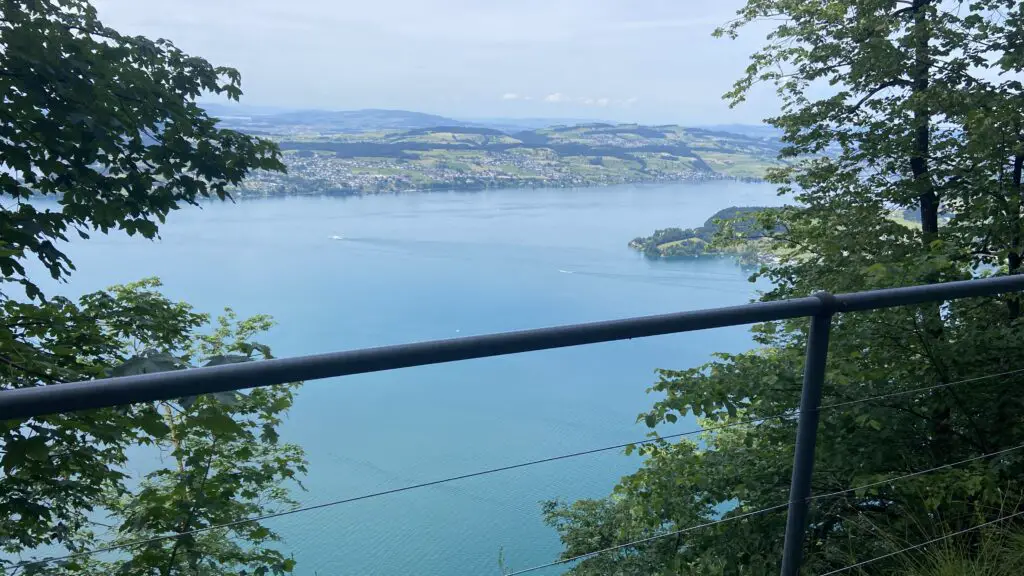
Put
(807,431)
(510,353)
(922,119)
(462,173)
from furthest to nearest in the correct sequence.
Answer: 1. (462,173)
2. (922,119)
3. (807,431)
4. (510,353)

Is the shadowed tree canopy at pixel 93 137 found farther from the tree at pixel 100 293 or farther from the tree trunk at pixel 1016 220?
the tree trunk at pixel 1016 220

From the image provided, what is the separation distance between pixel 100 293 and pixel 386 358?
4.62m

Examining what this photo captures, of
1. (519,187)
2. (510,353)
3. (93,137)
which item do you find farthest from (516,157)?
(510,353)

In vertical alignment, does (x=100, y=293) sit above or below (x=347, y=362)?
below

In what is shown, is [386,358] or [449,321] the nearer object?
[386,358]

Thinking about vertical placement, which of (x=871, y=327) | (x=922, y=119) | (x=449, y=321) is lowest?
(x=449, y=321)

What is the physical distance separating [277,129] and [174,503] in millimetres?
68892

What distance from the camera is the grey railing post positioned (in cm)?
155

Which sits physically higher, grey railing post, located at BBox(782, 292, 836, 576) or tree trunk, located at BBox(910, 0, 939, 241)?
tree trunk, located at BBox(910, 0, 939, 241)

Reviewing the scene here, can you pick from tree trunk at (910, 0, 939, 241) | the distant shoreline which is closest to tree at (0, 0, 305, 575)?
tree trunk at (910, 0, 939, 241)

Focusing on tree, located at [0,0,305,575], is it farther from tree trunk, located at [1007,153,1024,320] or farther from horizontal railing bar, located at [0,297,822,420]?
tree trunk, located at [1007,153,1024,320]

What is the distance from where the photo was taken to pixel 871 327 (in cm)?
445

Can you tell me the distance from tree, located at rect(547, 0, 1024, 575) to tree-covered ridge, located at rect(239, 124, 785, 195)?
184ft

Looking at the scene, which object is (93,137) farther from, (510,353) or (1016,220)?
(1016,220)
